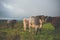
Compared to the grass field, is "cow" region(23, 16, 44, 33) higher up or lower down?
higher up

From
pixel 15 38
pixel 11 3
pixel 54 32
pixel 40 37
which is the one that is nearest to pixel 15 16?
pixel 11 3

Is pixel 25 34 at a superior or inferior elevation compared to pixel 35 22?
inferior

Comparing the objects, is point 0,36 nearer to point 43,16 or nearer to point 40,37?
point 40,37

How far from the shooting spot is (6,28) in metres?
1.68

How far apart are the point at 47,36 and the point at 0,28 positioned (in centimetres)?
64

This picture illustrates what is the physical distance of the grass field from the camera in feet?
5.51

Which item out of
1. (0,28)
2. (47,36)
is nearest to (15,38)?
(0,28)

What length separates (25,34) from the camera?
1.68 meters

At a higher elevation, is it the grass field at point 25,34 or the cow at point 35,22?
the cow at point 35,22

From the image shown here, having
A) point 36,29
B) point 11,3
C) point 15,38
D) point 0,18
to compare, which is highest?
point 11,3

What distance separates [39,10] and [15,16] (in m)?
0.34

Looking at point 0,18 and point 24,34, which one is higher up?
point 0,18

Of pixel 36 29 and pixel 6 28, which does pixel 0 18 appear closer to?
pixel 6 28

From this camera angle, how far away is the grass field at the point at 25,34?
168 centimetres
